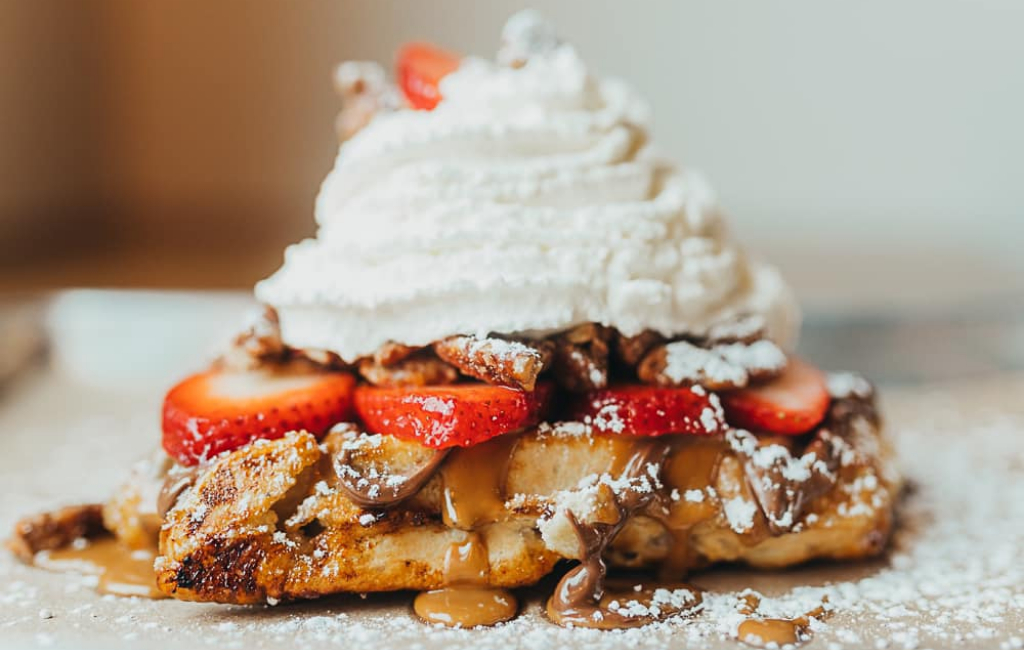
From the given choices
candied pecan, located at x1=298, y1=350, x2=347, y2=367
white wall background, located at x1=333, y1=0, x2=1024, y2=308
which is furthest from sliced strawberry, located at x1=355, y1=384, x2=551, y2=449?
white wall background, located at x1=333, y1=0, x2=1024, y2=308

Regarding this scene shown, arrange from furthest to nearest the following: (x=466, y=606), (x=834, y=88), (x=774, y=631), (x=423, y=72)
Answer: (x=834, y=88)
(x=423, y=72)
(x=466, y=606)
(x=774, y=631)

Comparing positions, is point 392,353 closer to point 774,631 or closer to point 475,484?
point 475,484

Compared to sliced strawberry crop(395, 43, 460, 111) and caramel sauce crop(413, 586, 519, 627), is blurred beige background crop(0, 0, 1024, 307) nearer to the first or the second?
sliced strawberry crop(395, 43, 460, 111)

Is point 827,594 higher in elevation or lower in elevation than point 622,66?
lower

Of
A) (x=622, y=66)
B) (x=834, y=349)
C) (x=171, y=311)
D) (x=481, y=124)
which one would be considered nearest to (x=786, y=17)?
(x=622, y=66)

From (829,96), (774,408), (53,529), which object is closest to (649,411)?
(774,408)

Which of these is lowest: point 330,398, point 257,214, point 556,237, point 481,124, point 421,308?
point 257,214

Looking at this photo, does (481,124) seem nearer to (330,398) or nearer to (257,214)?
(330,398)
